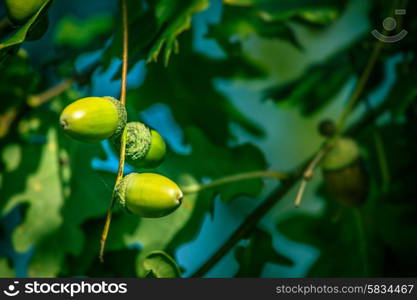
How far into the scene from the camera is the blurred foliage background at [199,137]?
998mm

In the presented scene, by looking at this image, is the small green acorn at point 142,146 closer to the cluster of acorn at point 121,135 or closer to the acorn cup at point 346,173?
the cluster of acorn at point 121,135

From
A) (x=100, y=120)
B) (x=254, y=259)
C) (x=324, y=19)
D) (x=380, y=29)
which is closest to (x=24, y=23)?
(x=100, y=120)

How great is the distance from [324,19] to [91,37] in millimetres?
499

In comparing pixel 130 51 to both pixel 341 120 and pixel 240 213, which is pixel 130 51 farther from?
pixel 240 213

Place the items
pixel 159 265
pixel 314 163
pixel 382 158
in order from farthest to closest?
pixel 382 158 → pixel 314 163 → pixel 159 265

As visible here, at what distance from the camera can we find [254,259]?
1.05 metres

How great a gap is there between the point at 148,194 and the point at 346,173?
0.58m

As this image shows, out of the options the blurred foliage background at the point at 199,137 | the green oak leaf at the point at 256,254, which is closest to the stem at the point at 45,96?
the blurred foliage background at the point at 199,137

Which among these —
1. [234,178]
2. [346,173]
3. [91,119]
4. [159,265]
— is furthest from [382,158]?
[91,119]

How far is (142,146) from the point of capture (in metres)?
0.67

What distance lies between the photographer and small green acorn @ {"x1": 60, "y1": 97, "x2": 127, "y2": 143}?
61 centimetres

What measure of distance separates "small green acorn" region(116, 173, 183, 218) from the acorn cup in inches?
21.3

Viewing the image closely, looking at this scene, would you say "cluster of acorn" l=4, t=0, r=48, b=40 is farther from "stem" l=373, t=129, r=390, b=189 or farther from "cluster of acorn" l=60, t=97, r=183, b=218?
"stem" l=373, t=129, r=390, b=189

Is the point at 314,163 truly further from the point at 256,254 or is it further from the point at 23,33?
the point at 23,33
